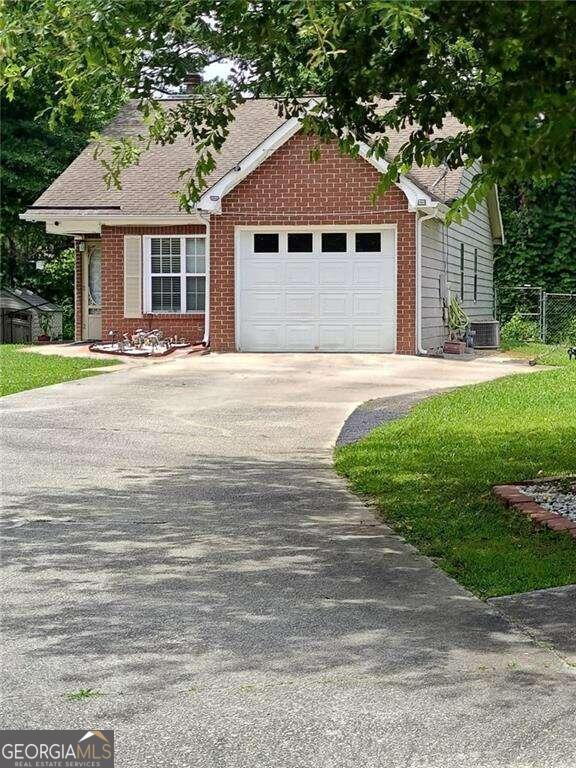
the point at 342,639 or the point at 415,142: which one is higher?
the point at 415,142

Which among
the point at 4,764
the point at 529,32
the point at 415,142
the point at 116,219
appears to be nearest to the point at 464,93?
the point at 415,142

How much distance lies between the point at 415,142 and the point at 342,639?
340cm

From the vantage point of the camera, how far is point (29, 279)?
35.5 meters

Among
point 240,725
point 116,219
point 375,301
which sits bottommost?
point 240,725

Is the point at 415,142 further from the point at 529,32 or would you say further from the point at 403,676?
the point at 403,676

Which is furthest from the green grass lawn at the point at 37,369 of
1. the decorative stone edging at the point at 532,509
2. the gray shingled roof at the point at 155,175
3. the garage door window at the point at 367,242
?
the decorative stone edging at the point at 532,509

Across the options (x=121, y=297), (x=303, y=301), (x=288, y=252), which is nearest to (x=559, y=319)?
(x=303, y=301)

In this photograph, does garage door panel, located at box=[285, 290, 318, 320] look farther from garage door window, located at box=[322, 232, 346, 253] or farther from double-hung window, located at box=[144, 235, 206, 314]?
double-hung window, located at box=[144, 235, 206, 314]

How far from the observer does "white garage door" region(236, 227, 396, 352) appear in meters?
23.1

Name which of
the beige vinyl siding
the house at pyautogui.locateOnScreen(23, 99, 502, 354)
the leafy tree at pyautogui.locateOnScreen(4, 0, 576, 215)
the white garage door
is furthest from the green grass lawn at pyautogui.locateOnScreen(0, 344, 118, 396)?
the leafy tree at pyautogui.locateOnScreen(4, 0, 576, 215)

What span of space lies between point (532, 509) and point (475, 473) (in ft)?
5.56

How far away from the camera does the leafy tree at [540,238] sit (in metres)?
32.2

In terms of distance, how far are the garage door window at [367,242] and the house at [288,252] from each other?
2 cm

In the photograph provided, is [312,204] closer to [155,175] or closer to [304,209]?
[304,209]
